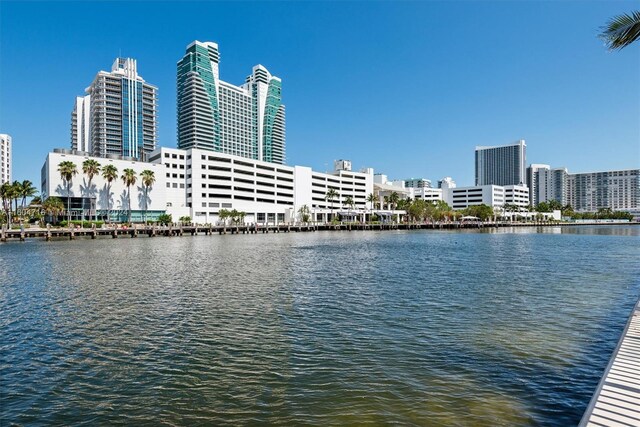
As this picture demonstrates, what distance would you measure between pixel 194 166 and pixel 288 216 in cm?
4094

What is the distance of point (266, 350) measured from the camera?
13.2 m

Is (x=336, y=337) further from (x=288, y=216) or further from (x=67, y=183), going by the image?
(x=288, y=216)

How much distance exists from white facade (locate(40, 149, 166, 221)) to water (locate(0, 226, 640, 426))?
8037 centimetres

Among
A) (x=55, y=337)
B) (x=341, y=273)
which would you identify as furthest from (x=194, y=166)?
(x=55, y=337)

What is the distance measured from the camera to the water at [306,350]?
9242 mm

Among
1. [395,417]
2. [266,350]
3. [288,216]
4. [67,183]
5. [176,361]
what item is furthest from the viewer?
[288,216]

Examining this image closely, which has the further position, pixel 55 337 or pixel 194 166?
pixel 194 166

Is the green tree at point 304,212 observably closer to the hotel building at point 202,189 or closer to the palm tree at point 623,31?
the hotel building at point 202,189

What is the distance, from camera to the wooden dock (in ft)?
22.8

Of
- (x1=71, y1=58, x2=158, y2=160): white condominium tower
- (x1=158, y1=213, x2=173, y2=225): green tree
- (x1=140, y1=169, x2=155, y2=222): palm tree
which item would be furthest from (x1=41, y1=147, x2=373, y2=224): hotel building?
(x1=71, y1=58, x2=158, y2=160): white condominium tower

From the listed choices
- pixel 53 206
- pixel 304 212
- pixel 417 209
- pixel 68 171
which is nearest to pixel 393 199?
pixel 417 209

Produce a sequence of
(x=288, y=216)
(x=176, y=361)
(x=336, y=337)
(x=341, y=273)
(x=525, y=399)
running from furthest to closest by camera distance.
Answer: (x=288, y=216)
(x=341, y=273)
(x=336, y=337)
(x=176, y=361)
(x=525, y=399)

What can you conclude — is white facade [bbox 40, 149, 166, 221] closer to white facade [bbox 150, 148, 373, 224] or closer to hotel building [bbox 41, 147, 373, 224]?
hotel building [bbox 41, 147, 373, 224]

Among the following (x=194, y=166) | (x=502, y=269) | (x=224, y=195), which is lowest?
(x=502, y=269)
